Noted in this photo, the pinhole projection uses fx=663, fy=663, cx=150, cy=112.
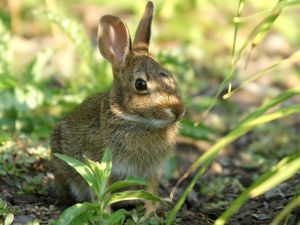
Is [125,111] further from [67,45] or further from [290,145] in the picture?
[67,45]

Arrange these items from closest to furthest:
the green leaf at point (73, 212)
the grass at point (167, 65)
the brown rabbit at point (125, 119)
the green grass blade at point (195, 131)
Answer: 1. the green leaf at point (73, 212)
2. the grass at point (167, 65)
3. the brown rabbit at point (125, 119)
4. the green grass blade at point (195, 131)

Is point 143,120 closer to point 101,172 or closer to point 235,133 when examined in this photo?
point 101,172

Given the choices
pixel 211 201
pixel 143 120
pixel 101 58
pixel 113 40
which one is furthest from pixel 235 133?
pixel 101 58

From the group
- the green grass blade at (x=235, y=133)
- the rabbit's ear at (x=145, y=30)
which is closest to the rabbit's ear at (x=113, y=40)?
the rabbit's ear at (x=145, y=30)

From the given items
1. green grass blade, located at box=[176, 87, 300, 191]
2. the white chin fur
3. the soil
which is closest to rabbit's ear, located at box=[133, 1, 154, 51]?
the white chin fur

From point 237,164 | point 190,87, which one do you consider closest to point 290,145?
point 237,164

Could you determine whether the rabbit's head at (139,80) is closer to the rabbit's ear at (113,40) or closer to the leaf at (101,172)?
the rabbit's ear at (113,40)
